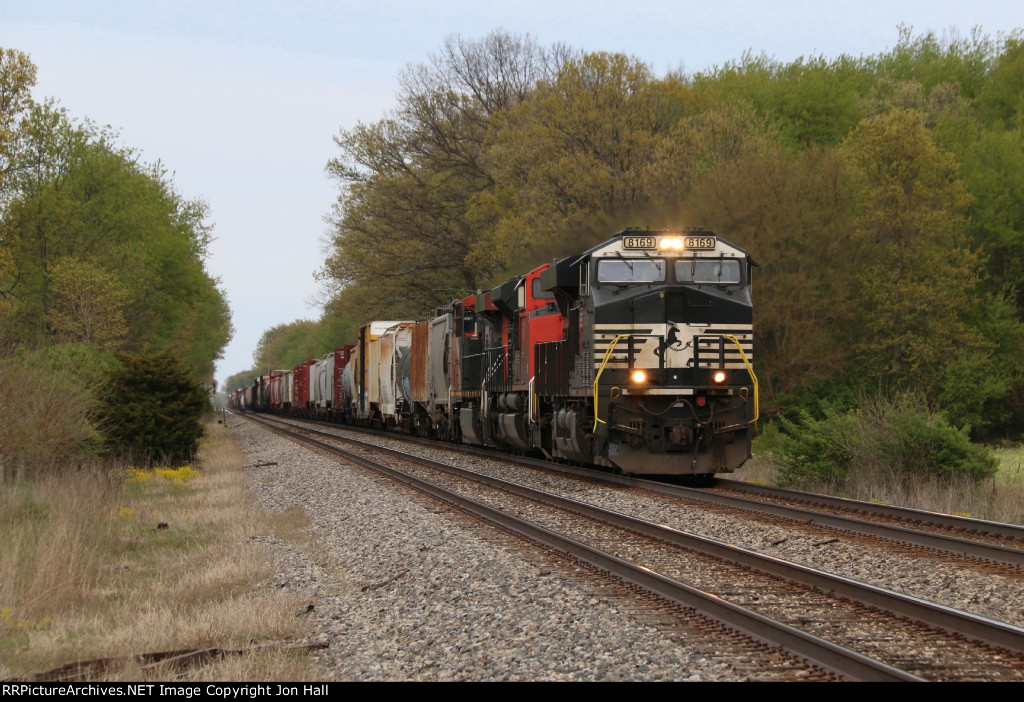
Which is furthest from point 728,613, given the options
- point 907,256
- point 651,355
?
point 907,256

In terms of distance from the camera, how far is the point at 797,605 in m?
7.12

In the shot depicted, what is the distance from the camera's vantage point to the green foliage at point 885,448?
563 inches

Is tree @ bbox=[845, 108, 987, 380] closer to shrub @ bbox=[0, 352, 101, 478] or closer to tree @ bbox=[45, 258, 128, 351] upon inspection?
shrub @ bbox=[0, 352, 101, 478]

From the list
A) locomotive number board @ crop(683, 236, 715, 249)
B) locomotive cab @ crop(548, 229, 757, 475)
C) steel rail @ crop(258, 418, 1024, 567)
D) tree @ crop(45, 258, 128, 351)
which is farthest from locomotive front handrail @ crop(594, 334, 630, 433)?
tree @ crop(45, 258, 128, 351)

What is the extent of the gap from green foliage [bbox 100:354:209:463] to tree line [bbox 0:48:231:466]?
0.07 m

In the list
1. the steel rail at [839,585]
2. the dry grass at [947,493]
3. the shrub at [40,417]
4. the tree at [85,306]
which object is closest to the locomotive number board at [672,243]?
the dry grass at [947,493]

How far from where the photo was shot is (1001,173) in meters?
35.6

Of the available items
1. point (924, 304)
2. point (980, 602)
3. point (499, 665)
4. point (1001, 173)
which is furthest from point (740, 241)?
point (499, 665)

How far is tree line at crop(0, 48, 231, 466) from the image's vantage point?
2427 centimetres

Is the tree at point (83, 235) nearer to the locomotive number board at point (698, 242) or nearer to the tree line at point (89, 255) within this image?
the tree line at point (89, 255)

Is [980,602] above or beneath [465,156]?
beneath
